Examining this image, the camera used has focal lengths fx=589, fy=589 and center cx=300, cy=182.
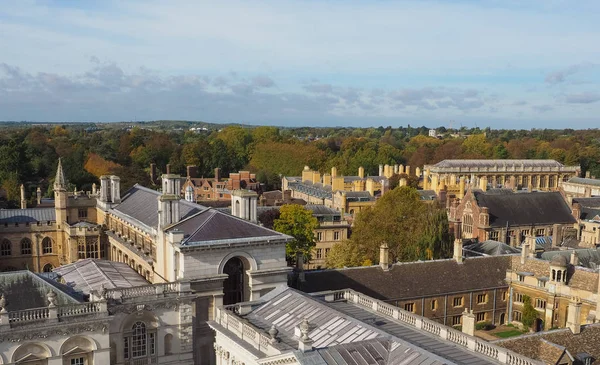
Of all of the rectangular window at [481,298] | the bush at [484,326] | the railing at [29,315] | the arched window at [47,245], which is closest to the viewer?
the railing at [29,315]

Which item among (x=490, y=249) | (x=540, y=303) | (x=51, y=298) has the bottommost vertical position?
(x=540, y=303)

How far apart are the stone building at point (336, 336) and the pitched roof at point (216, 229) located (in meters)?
6.97

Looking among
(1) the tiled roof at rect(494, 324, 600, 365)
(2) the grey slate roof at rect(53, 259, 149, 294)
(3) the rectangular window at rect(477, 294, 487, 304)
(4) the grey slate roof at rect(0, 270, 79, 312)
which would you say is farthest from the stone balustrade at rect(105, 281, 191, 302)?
(3) the rectangular window at rect(477, 294, 487, 304)

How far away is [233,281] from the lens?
35.1 meters

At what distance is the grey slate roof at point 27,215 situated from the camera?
4978cm

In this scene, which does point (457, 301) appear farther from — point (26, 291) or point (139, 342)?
point (26, 291)

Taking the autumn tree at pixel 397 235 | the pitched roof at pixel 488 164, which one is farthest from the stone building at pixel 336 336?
the pitched roof at pixel 488 164

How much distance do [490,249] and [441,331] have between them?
32.6m

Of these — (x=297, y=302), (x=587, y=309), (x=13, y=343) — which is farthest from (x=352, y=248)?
(x=13, y=343)

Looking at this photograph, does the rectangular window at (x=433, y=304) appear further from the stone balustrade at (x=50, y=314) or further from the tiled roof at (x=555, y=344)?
the stone balustrade at (x=50, y=314)

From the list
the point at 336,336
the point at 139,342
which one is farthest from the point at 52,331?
the point at 336,336

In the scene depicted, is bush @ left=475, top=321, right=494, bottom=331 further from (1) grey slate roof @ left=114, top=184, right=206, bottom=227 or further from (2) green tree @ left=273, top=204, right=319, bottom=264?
(1) grey slate roof @ left=114, top=184, right=206, bottom=227

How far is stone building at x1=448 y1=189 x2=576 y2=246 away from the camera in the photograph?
67938mm

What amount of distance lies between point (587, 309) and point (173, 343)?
2813 cm
